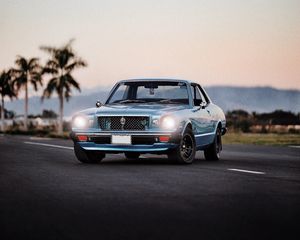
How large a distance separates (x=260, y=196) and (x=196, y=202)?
100 cm

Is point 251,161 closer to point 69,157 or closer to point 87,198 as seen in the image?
point 69,157

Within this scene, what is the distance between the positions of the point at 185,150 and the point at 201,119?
1008 millimetres

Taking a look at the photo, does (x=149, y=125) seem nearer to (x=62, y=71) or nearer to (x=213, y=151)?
(x=213, y=151)

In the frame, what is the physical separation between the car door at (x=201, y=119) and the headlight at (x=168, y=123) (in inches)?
32.1

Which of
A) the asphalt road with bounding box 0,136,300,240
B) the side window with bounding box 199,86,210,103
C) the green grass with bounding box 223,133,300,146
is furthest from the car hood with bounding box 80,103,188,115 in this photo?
the green grass with bounding box 223,133,300,146

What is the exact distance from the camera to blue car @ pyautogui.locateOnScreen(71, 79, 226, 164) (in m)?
12.9

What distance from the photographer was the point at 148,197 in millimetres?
8141

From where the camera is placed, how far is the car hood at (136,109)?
13.0m

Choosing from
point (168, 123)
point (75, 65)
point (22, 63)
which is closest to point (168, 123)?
point (168, 123)

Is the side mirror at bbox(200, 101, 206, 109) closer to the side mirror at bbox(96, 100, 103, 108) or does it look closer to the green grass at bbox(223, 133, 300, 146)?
the side mirror at bbox(96, 100, 103, 108)

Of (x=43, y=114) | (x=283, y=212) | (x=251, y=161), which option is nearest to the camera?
(x=283, y=212)

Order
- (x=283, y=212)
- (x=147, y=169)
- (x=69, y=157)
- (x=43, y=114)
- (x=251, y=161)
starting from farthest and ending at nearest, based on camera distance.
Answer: (x=43, y=114) → (x=69, y=157) → (x=251, y=161) → (x=147, y=169) → (x=283, y=212)

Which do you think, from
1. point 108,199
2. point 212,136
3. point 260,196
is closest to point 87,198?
point 108,199

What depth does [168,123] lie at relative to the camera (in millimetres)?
12898
